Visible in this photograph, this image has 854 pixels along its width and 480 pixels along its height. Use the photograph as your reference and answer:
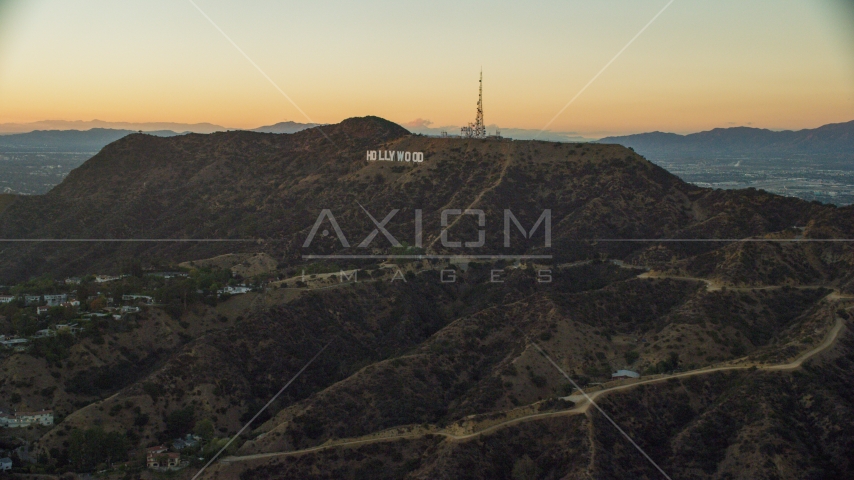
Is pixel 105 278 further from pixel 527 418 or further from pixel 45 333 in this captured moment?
A: pixel 527 418

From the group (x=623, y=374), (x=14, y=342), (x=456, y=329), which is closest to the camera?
(x=623, y=374)

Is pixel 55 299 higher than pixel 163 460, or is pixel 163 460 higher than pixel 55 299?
pixel 55 299

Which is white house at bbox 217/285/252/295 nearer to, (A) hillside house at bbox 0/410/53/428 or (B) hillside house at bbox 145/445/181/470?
(A) hillside house at bbox 0/410/53/428

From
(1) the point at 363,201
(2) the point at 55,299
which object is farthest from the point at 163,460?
(1) the point at 363,201

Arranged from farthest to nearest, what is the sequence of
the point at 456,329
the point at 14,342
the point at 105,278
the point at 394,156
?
the point at 394,156 → the point at 105,278 → the point at 456,329 → the point at 14,342

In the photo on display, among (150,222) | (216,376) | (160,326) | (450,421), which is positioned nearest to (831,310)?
(450,421)

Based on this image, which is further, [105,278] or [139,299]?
[105,278]

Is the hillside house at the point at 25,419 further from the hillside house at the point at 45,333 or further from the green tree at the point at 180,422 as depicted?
the hillside house at the point at 45,333

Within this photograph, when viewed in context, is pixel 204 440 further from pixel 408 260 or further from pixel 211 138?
pixel 211 138

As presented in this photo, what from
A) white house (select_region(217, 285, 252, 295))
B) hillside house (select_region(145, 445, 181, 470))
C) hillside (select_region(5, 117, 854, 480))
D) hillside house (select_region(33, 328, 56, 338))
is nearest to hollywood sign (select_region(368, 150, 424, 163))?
hillside (select_region(5, 117, 854, 480))
